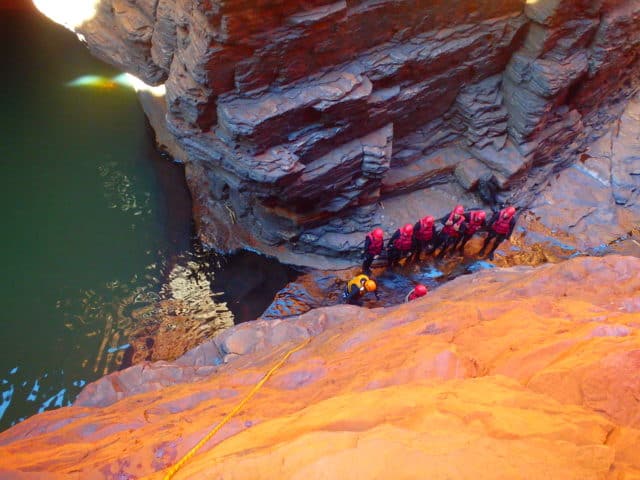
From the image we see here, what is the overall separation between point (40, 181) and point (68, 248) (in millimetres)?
2079

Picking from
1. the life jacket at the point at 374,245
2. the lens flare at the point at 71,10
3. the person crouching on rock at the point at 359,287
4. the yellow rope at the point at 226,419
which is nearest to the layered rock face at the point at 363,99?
the lens flare at the point at 71,10

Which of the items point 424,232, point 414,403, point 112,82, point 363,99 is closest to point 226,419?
point 414,403

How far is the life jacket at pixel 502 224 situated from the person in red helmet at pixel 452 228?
0.72 meters

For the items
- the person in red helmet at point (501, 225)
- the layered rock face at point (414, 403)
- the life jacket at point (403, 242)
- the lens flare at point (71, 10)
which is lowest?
the person in red helmet at point (501, 225)

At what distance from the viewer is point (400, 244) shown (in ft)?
30.2

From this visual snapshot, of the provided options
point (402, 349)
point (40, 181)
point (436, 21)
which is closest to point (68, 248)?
point (40, 181)

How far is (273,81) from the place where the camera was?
A: 8000 millimetres

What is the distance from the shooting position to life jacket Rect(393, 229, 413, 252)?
9.12 meters

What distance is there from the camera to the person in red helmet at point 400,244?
908 cm

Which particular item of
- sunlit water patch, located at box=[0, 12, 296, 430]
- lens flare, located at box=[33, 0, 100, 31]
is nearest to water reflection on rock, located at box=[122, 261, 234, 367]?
sunlit water patch, located at box=[0, 12, 296, 430]

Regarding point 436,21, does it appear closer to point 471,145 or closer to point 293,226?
point 471,145

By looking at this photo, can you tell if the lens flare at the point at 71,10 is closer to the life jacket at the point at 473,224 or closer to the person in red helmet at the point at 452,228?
the person in red helmet at the point at 452,228

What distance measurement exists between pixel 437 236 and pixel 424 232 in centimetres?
54

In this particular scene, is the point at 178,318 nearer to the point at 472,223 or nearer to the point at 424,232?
the point at 424,232
